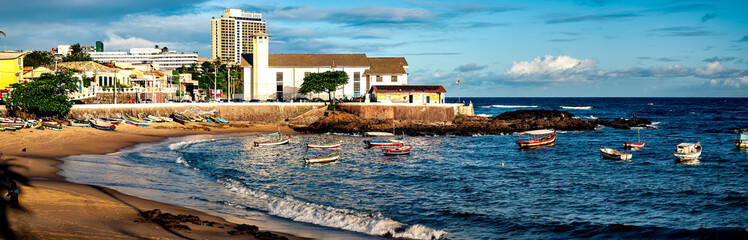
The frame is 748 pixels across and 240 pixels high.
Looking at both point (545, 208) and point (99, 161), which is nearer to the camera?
point (545, 208)

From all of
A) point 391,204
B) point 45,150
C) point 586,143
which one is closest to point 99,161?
point 45,150

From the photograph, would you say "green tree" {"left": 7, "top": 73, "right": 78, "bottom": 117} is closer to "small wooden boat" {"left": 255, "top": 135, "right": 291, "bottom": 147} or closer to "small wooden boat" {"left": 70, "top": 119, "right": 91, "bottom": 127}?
"small wooden boat" {"left": 70, "top": 119, "right": 91, "bottom": 127}

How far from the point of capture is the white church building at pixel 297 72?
329 feet

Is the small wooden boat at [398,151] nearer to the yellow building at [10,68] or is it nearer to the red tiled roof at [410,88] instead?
the red tiled roof at [410,88]

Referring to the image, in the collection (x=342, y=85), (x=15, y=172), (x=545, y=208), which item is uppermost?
(x=342, y=85)

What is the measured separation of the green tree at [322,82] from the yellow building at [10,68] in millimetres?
40835

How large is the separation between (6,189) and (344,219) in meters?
13.7

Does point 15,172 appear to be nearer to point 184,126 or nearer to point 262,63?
point 184,126

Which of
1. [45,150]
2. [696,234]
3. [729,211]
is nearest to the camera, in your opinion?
[696,234]

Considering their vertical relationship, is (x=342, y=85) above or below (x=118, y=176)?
above

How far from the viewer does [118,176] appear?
1305 inches

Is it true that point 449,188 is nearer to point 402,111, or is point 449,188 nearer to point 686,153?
point 686,153

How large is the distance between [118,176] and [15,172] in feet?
17.5

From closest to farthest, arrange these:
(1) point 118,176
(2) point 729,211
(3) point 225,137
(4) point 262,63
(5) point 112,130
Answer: (2) point 729,211
(1) point 118,176
(5) point 112,130
(3) point 225,137
(4) point 262,63
